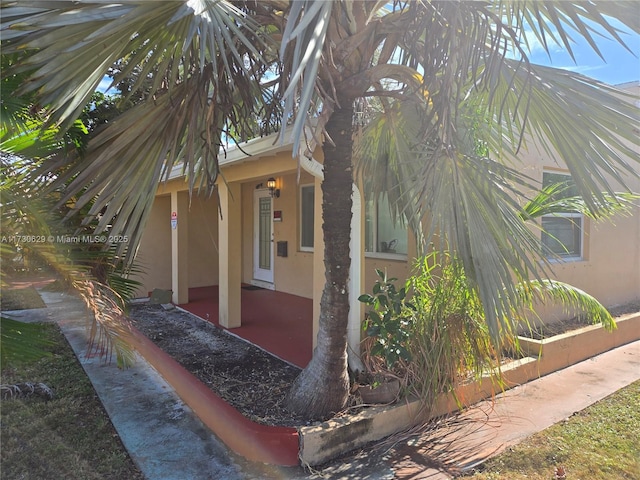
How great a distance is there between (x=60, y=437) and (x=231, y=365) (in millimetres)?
2115

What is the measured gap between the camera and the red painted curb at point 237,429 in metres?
3.81

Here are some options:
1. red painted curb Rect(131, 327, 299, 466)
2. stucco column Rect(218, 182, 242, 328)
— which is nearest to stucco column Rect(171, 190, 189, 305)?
stucco column Rect(218, 182, 242, 328)

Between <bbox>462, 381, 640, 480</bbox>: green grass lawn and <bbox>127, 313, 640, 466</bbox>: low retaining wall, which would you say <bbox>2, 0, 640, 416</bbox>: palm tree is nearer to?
<bbox>127, 313, 640, 466</bbox>: low retaining wall

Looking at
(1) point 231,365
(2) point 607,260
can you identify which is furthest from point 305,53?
(2) point 607,260

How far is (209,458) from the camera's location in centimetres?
394

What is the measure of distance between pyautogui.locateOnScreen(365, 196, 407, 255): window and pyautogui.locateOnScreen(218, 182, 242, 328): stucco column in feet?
7.91

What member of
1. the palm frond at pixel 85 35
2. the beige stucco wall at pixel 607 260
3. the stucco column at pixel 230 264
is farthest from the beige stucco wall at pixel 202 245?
the palm frond at pixel 85 35

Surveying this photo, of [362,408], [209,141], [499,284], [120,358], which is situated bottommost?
[362,408]

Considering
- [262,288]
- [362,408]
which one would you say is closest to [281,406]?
[362,408]

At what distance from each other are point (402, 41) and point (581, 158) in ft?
6.94

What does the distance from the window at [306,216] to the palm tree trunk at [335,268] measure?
17.4ft

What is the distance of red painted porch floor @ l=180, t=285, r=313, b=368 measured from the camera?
6424mm

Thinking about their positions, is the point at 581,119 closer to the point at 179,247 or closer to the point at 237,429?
the point at 237,429

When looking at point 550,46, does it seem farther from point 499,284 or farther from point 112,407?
point 112,407
